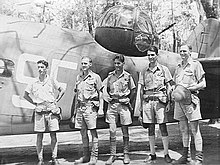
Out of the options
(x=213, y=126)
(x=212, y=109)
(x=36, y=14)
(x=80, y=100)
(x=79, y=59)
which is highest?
(x=36, y=14)

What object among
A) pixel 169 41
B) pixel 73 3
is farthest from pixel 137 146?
pixel 169 41

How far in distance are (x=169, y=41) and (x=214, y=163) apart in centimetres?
3803

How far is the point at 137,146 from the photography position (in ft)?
26.6

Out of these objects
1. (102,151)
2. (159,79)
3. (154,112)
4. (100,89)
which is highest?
(159,79)

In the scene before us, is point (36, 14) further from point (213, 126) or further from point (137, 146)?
point (137, 146)

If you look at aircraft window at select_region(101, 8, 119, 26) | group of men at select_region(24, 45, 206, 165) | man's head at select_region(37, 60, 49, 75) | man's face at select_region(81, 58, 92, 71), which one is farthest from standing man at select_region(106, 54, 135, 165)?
aircraft window at select_region(101, 8, 119, 26)

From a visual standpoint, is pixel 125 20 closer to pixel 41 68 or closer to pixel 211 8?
pixel 41 68

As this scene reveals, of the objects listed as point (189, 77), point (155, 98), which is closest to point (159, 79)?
point (155, 98)

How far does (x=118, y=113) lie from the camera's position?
6051 millimetres

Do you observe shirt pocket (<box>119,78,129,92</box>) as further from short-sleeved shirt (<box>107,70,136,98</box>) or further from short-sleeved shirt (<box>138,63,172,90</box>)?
short-sleeved shirt (<box>138,63,172,90</box>)

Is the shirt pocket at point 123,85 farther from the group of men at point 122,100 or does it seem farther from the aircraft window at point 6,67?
the aircraft window at point 6,67

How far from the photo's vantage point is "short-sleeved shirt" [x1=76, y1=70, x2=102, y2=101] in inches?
232

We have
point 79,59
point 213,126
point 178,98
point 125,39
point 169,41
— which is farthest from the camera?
point 169,41

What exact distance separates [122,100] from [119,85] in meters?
0.27
